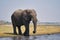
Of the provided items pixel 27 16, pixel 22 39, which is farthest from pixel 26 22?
pixel 22 39

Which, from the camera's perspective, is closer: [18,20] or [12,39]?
[12,39]

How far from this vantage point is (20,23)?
65.9 ft

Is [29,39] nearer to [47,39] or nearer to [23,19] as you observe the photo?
[47,39]

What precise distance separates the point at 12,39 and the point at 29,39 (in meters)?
0.87

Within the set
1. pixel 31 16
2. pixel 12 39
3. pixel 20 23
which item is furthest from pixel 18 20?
pixel 12 39

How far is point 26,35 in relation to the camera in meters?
19.2

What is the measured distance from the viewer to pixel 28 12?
19234 mm

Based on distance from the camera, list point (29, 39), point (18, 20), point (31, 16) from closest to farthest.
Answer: point (29, 39) < point (31, 16) < point (18, 20)

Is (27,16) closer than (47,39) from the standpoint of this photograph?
No

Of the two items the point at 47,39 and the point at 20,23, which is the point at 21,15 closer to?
the point at 20,23

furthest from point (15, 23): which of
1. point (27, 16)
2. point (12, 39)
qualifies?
point (12, 39)

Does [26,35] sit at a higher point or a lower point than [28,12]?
lower

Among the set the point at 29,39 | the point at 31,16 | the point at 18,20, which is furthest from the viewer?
the point at 18,20

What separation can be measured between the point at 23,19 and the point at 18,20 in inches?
32.7
